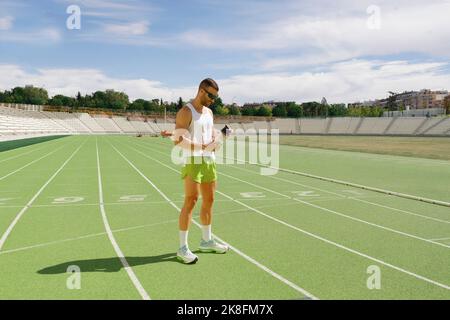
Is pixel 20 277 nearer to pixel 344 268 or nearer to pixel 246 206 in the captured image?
pixel 344 268

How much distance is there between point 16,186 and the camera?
40.8 ft

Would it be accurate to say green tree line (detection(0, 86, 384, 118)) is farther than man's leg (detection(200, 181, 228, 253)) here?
Yes

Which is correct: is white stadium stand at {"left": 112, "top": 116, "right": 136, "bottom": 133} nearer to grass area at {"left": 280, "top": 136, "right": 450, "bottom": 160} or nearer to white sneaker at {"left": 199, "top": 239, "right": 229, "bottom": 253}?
grass area at {"left": 280, "top": 136, "right": 450, "bottom": 160}

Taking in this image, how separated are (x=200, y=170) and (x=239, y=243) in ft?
4.90

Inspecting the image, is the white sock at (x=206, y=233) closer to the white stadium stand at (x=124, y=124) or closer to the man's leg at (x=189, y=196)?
the man's leg at (x=189, y=196)

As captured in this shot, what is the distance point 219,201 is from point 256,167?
28.9 feet

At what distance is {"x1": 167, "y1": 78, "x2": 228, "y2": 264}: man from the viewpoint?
5.56 metres

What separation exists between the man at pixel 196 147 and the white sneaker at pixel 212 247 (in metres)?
0.42

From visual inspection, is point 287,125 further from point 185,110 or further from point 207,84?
point 185,110

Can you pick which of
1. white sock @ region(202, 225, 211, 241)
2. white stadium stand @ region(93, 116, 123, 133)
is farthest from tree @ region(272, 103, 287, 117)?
white sock @ region(202, 225, 211, 241)

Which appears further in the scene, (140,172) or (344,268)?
(140,172)

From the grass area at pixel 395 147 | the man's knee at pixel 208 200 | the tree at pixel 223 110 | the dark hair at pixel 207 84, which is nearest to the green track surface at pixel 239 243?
the man's knee at pixel 208 200
